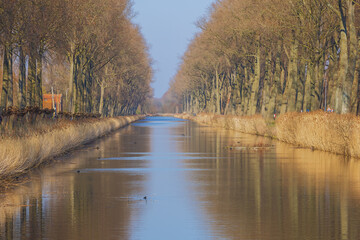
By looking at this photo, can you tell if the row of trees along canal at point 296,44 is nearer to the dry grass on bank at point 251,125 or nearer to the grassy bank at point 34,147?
the dry grass on bank at point 251,125

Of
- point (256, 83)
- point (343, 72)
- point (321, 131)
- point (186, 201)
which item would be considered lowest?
point (186, 201)

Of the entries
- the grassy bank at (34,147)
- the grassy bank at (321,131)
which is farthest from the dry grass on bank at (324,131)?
the grassy bank at (34,147)

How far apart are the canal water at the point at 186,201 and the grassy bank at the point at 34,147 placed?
0.64 meters

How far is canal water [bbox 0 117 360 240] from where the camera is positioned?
Result: 36.2 feet

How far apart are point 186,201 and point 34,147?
32.7 ft

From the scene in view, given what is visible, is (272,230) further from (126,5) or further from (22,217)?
(126,5)

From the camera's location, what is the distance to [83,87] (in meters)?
61.1

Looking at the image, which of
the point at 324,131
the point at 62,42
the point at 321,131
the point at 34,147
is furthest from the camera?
the point at 62,42

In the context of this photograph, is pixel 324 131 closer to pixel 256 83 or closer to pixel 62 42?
pixel 62 42

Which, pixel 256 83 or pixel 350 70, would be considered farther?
pixel 256 83

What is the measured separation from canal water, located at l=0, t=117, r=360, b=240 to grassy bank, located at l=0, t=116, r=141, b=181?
64cm

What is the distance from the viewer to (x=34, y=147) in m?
23.2

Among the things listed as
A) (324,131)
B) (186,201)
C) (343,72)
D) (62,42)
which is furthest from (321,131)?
(62,42)

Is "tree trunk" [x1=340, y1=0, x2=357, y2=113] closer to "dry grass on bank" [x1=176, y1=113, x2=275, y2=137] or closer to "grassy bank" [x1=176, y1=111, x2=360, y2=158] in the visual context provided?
"grassy bank" [x1=176, y1=111, x2=360, y2=158]
